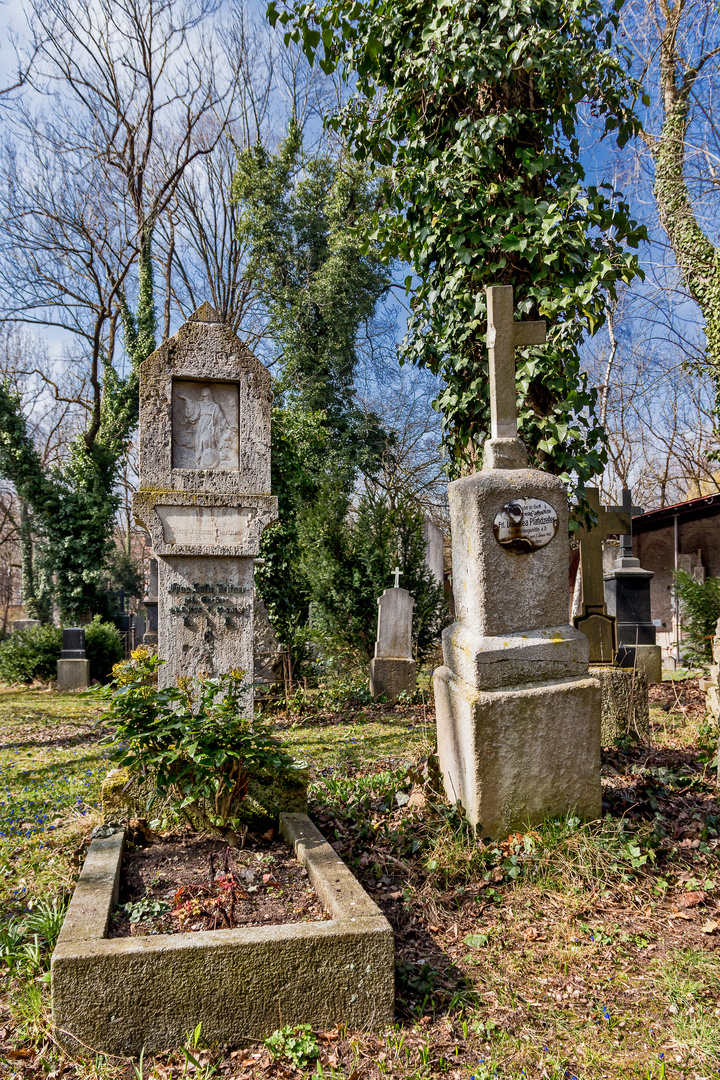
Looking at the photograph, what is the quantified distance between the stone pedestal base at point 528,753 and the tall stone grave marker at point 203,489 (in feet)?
7.15

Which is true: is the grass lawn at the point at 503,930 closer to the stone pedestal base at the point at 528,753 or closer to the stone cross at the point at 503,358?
the stone pedestal base at the point at 528,753

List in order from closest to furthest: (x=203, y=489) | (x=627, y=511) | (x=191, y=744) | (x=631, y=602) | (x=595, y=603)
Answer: (x=191, y=744) → (x=203, y=489) → (x=595, y=603) → (x=627, y=511) → (x=631, y=602)

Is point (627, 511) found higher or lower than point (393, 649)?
higher

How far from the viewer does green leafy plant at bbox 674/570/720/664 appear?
392 inches

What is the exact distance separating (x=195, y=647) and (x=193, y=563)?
64 cm

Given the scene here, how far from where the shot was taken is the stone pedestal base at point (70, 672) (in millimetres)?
13086

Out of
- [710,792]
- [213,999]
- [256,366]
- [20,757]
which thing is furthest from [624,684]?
[20,757]

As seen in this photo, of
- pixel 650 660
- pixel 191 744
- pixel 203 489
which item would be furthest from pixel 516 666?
pixel 650 660

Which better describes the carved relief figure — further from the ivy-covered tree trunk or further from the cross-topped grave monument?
the ivy-covered tree trunk

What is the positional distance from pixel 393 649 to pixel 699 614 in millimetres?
4424

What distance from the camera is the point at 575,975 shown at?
2.93 m

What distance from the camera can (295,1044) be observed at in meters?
2.48

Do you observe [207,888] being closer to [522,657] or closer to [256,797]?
[256,797]

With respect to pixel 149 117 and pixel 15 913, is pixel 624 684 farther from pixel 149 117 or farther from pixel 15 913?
pixel 149 117
